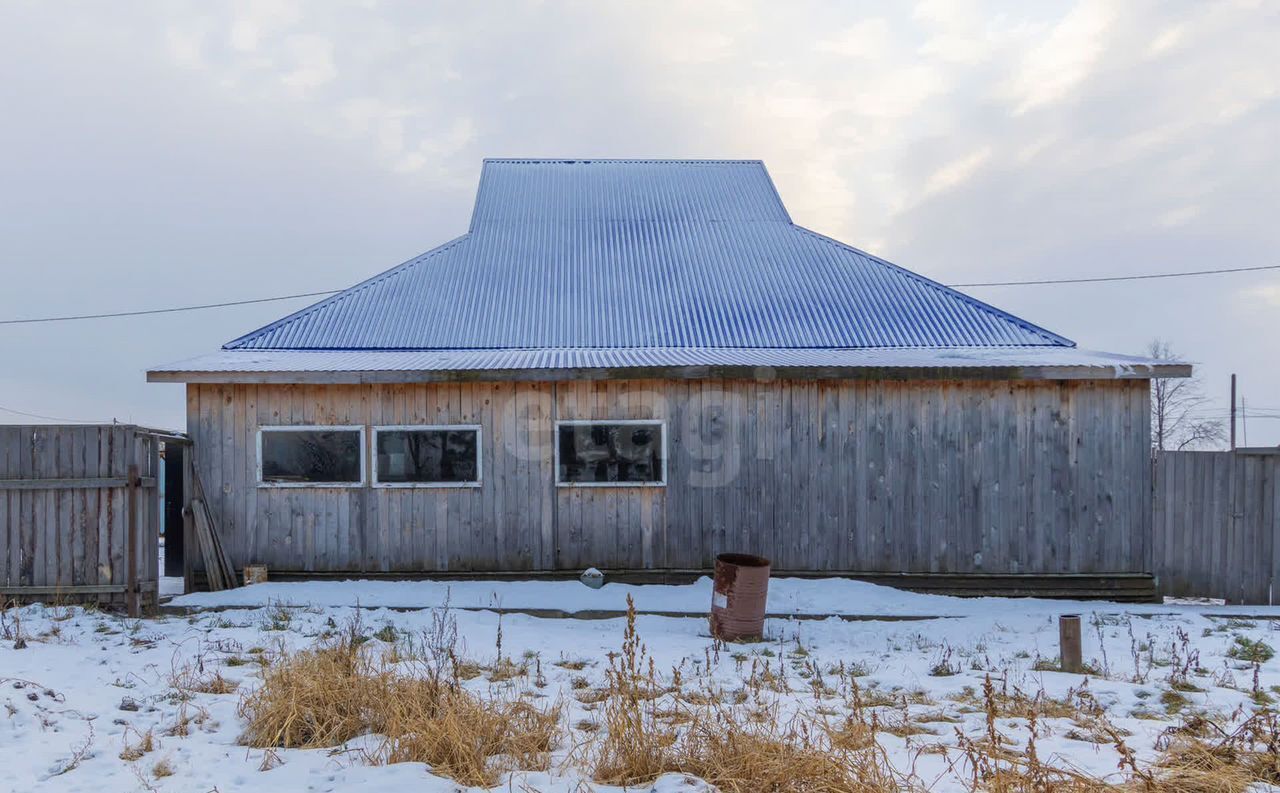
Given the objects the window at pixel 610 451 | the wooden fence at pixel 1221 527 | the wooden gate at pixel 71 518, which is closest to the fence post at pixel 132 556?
the wooden gate at pixel 71 518

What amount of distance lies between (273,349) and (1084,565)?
11857 millimetres

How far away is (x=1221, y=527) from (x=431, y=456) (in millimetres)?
10460

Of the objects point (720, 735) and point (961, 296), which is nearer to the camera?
point (720, 735)

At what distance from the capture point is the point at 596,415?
11.5 meters

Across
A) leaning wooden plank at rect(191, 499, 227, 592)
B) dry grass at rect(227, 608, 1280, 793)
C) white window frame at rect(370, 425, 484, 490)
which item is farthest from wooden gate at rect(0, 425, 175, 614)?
dry grass at rect(227, 608, 1280, 793)

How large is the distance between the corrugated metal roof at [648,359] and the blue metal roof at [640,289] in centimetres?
48

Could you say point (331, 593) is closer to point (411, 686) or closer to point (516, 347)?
point (516, 347)

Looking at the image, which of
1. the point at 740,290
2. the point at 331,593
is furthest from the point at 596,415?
the point at 740,290

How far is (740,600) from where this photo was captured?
8602 millimetres

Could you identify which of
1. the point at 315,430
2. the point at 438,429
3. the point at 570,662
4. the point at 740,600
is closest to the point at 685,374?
the point at 438,429

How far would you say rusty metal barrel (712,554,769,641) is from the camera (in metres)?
8.59

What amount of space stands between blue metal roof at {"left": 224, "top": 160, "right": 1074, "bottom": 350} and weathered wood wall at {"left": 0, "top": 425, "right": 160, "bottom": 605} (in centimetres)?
384

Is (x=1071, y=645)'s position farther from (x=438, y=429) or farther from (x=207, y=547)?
(x=207, y=547)

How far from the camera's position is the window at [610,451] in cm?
1149
